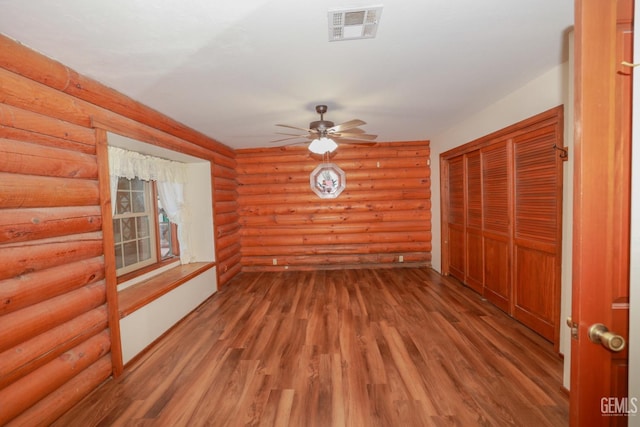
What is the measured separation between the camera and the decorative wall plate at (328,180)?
5598mm

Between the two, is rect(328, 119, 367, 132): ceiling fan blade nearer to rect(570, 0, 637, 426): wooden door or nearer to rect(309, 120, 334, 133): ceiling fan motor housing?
rect(309, 120, 334, 133): ceiling fan motor housing

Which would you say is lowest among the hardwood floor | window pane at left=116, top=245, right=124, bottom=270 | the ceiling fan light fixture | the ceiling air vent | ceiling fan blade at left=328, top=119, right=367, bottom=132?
the hardwood floor

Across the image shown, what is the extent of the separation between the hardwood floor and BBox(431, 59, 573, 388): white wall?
1.52 feet

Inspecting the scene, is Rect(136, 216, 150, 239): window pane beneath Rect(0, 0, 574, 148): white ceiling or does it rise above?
beneath

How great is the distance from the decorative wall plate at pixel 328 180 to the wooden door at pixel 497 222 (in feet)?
8.56

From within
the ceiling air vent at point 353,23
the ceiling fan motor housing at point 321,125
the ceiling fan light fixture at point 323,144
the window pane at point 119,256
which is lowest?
the window pane at point 119,256

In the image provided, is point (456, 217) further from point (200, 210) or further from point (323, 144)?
point (200, 210)

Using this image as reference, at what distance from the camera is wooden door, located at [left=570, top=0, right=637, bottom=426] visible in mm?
916

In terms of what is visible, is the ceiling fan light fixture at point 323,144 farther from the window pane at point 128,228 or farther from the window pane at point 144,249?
the window pane at point 144,249

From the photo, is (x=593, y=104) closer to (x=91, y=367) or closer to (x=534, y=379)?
(x=534, y=379)

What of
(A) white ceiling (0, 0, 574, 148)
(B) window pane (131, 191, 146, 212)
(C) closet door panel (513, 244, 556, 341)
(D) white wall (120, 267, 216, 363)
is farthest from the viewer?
(B) window pane (131, 191, 146, 212)

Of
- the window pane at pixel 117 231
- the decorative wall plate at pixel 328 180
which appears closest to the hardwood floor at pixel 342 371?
the window pane at pixel 117 231

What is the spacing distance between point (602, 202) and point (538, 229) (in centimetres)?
235

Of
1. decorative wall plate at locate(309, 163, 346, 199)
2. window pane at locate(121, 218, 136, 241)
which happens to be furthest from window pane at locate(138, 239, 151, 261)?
decorative wall plate at locate(309, 163, 346, 199)
